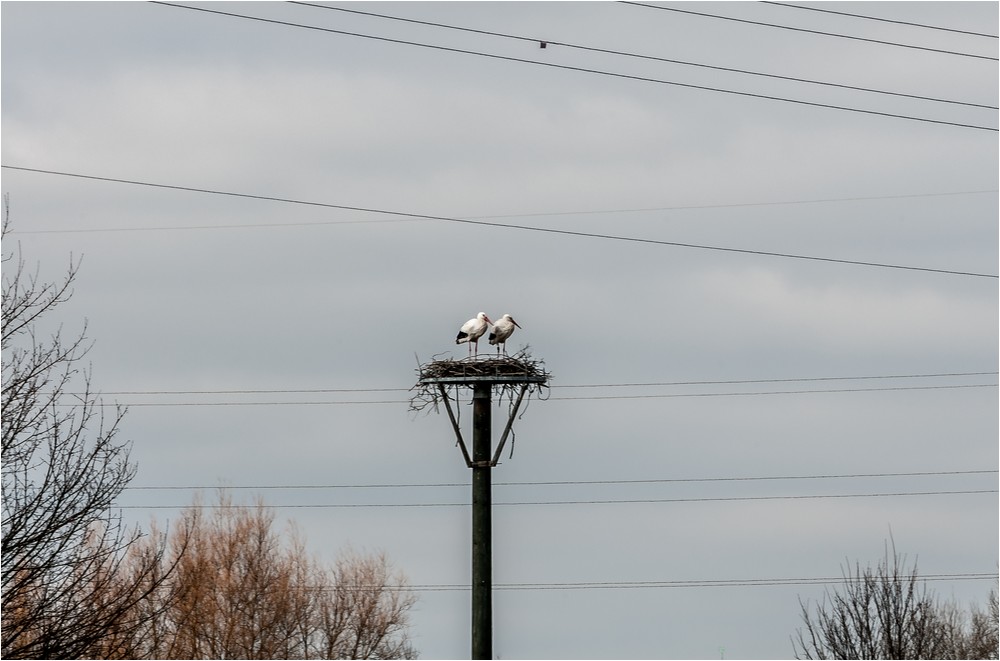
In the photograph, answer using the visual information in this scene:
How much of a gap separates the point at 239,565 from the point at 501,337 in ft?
76.6

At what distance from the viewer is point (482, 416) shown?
2302 cm

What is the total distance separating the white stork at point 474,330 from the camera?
25.2m

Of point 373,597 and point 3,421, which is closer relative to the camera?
point 3,421

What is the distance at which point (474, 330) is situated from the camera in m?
25.2

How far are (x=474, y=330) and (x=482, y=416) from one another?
7.99ft

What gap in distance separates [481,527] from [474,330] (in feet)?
11.3

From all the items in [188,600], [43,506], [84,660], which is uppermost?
[188,600]

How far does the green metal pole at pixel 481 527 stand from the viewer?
22.4 meters

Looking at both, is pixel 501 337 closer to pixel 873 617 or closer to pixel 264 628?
pixel 873 617

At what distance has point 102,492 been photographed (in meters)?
19.3

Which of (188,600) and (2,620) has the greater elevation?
(188,600)

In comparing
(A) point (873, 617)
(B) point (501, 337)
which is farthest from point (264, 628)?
(B) point (501, 337)

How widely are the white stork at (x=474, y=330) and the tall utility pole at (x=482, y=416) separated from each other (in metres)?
1.95

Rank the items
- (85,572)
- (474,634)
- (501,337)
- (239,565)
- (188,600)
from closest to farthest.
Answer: (85,572) → (474,634) → (501,337) → (188,600) → (239,565)
